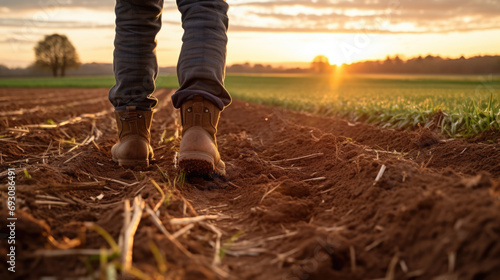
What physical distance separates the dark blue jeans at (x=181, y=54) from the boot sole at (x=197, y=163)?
1.19ft

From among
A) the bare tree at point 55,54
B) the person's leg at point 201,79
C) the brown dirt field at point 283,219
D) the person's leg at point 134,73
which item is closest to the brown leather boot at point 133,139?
the person's leg at point 134,73

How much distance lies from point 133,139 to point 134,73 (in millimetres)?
484

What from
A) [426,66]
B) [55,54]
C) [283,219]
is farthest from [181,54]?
[55,54]

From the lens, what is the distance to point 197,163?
2232 mm

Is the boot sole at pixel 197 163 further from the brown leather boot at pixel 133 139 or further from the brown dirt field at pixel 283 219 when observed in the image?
the brown leather boot at pixel 133 139

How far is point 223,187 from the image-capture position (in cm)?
229

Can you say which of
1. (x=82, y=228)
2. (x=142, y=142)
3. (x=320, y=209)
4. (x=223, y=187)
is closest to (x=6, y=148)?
(x=142, y=142)

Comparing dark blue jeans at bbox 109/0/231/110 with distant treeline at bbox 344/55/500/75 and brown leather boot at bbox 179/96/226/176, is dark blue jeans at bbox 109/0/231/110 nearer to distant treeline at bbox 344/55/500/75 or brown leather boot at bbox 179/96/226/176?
brown leather boot at bbox 179/96/226/176

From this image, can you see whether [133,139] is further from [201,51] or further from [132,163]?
[201,51]

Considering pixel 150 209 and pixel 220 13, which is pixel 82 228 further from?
pixel 220 13

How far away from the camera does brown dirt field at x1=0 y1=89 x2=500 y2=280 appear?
3.57ft

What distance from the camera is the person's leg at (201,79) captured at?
2.26 m

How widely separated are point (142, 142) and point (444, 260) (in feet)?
6.94

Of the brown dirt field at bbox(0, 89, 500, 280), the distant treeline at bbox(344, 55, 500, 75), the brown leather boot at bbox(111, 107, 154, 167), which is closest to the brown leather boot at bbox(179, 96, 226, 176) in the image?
the brown dirt field at bbox(0, 89, 500, 280)
